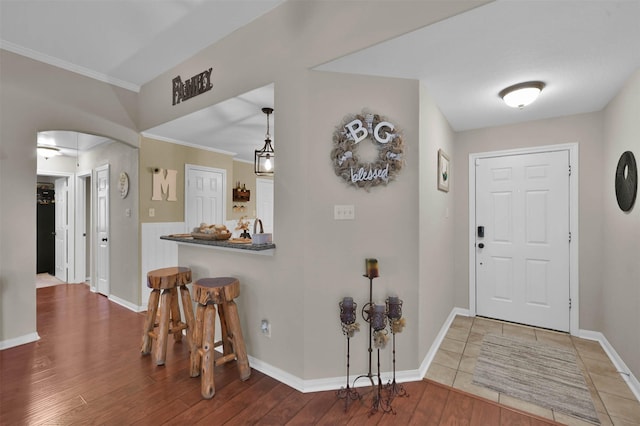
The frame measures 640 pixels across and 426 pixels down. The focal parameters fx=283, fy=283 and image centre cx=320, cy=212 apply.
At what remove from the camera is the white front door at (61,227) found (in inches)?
205

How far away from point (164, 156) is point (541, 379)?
4.75 metres

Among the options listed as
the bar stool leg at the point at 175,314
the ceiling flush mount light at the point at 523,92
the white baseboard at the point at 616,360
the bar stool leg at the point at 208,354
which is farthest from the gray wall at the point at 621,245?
the bar stool leg at the point at 175,314

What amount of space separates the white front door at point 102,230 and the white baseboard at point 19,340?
143 cm

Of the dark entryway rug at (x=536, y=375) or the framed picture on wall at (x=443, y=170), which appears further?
the framed picture on wall at (x=443, y=170)

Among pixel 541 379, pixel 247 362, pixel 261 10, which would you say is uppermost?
pixel 261 10

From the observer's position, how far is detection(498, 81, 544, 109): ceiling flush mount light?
2258mm

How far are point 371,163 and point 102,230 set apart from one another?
14.7 feet

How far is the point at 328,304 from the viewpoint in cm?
209

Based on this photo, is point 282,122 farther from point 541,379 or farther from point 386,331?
point 541,379

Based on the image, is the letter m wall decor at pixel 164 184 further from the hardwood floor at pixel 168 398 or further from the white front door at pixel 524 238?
the white front door at pixel 524 238

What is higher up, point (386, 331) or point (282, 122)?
point (282, 122)

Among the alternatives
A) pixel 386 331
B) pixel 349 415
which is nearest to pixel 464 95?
pixel 386 331

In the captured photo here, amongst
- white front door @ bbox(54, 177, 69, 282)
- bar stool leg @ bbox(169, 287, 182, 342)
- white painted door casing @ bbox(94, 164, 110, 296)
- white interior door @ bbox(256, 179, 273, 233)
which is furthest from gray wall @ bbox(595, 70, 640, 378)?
white front door @ bbox(54, 177, 69, 282)

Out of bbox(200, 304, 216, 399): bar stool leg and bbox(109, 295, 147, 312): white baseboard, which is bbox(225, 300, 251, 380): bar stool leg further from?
bbox(109, 295, 147, 312): white baseboard
